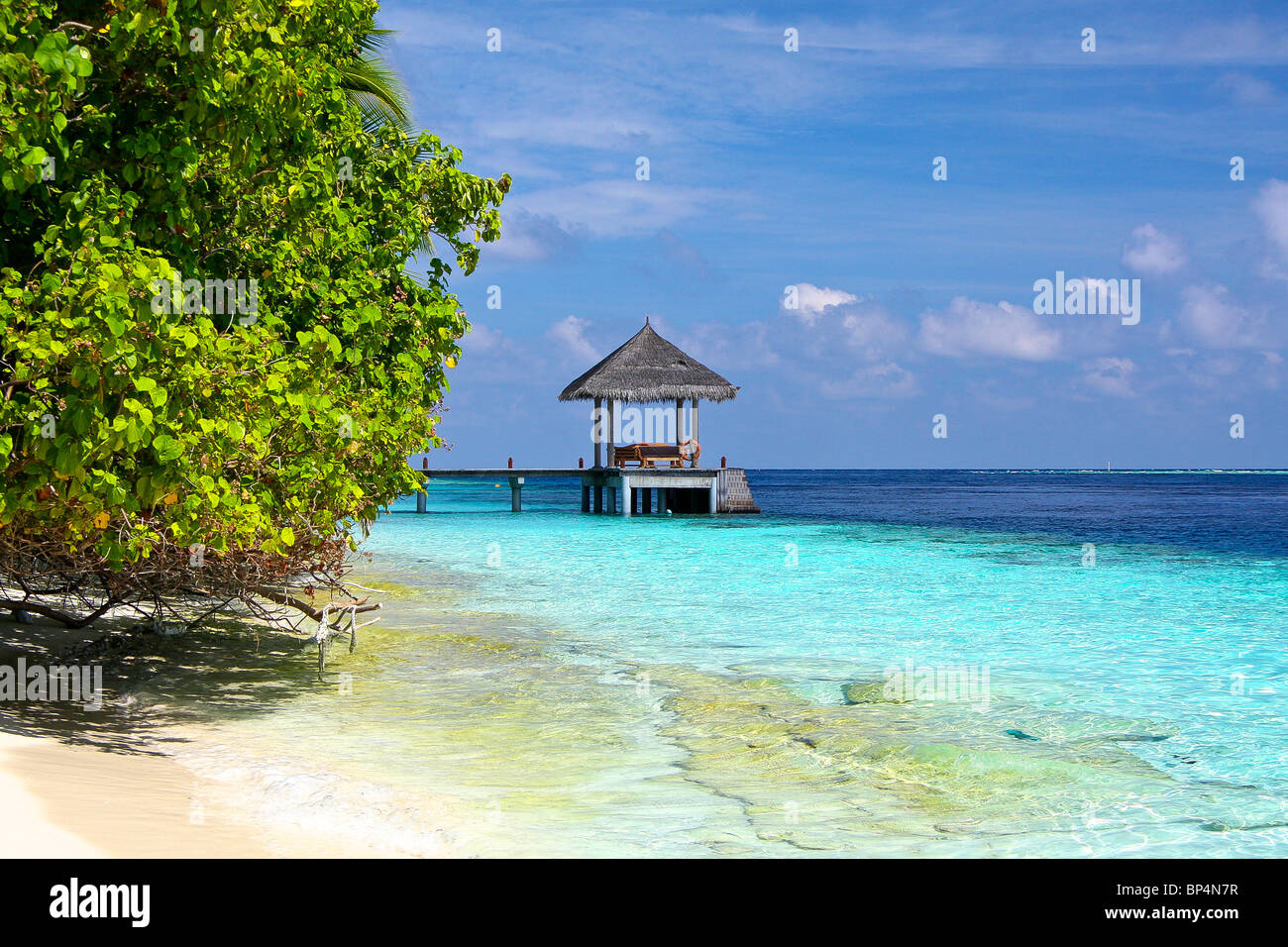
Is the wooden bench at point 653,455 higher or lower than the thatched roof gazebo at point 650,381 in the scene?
lower

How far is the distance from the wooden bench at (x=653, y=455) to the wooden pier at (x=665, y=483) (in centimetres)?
26

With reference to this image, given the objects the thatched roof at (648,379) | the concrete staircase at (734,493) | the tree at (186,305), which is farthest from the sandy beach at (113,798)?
the concrete staircase at (734,493)

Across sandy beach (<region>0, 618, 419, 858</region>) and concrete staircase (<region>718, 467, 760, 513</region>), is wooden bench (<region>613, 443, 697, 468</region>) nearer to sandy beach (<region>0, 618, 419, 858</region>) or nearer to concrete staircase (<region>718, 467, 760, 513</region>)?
concrete staircase (<region>718, 467, 760, 513</region>)

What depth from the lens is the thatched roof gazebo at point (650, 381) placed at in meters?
33.7

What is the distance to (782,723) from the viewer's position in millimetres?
8656

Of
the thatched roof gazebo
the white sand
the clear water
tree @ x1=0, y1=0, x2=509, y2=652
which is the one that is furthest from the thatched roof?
the white sand

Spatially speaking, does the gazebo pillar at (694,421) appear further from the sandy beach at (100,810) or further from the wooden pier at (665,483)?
the sandy beach at (100,810)

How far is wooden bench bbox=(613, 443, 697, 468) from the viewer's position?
35.3m

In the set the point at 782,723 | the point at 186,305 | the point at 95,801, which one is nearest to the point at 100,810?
the point at 95,801

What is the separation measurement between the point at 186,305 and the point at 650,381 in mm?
27269

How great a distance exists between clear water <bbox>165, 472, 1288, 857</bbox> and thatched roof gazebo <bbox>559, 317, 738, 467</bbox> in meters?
14.5
